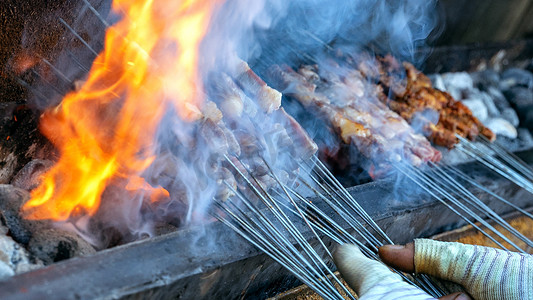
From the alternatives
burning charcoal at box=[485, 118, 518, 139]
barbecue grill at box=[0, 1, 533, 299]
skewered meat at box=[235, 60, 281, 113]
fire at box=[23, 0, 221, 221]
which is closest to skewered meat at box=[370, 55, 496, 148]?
barbecue grill at box=[0, 1, 533, 299]

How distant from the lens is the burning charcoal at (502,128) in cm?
762

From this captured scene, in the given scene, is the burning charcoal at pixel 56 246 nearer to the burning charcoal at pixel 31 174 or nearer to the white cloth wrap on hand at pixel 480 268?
the burning charcoal at pixel 31 174

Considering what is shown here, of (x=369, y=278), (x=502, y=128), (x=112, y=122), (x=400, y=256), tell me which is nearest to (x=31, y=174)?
(x=112, y=122)

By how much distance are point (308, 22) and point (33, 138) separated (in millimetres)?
4600

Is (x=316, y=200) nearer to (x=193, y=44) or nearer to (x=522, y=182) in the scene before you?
(x=193, y=44)

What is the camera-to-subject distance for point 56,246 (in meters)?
3.00

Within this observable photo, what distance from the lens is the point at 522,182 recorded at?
5.77 meters

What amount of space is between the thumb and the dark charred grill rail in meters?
0.59

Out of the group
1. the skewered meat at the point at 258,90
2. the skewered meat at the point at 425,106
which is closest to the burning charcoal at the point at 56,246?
the skewered meat at the point at 258,90

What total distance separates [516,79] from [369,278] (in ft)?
27.8

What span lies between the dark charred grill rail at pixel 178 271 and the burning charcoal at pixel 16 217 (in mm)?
533

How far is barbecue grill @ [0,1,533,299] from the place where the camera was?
8.70 ft

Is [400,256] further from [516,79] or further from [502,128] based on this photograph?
[516,79]

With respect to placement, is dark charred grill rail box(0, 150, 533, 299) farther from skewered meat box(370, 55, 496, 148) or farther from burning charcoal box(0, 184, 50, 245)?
skewered meat box(370, 55, 496, 148)
